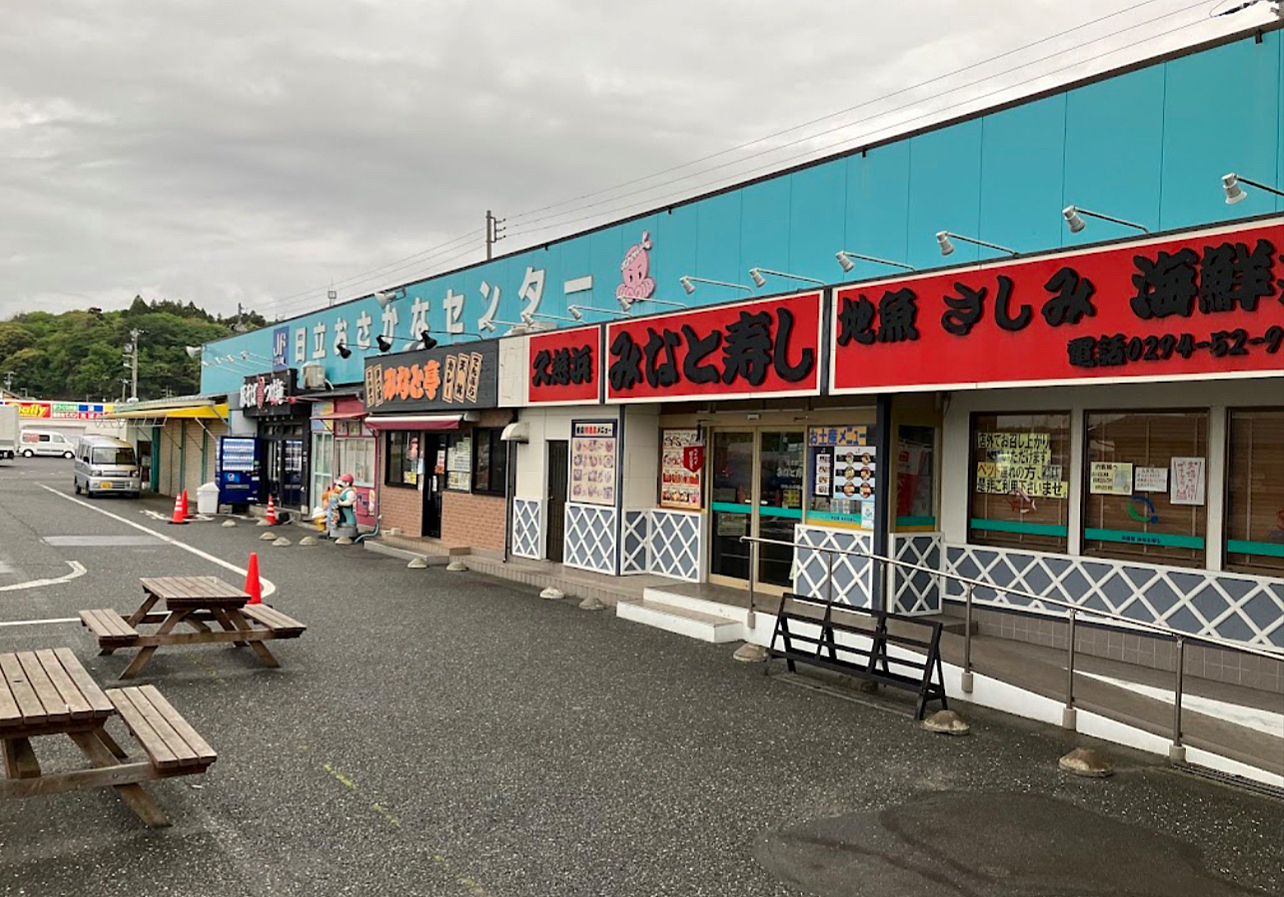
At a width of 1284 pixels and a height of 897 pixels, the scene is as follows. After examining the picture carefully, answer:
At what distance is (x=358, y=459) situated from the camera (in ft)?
72.8

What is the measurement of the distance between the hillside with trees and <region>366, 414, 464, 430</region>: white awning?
68.2m

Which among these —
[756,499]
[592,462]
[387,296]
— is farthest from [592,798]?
[387,296]

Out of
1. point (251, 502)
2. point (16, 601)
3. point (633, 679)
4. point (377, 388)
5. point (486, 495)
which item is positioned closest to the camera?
point (633, 679)

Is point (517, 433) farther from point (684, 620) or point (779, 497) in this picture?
point (684, 620)

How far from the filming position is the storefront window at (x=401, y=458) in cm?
1922

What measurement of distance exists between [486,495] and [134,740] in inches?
414

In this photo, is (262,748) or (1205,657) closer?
(262,748)

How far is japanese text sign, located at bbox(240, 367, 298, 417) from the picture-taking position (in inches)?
1007

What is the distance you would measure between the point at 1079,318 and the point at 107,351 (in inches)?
3866

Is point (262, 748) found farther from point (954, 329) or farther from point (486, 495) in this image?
point (486, 495)

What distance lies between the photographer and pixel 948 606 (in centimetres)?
1030

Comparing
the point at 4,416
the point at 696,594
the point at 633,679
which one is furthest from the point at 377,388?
the point at 4,416

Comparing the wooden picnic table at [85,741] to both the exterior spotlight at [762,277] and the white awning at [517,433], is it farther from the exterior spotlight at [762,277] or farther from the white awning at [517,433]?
the white awning at [517,433]

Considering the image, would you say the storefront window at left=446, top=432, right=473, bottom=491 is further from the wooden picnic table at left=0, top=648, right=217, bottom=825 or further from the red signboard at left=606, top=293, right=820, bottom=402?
the wooden picnic table at left=0, top=648, right=217, bottom=825
